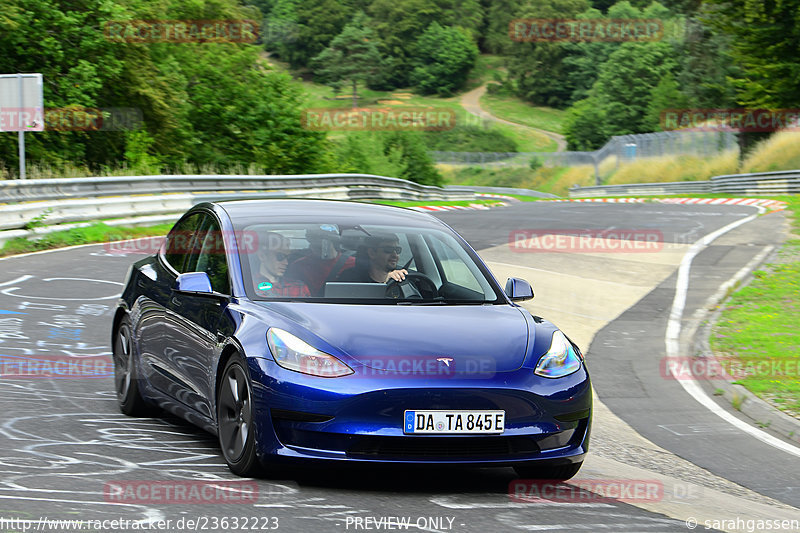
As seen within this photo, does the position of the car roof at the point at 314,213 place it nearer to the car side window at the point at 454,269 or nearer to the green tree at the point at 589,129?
the car side window at the point at 454,269

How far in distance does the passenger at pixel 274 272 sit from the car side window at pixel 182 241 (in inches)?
34.6

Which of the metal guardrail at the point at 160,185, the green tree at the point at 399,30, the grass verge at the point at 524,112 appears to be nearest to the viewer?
the metal guardrail at the point at 160,185

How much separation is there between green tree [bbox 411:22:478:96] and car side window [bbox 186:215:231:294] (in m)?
176

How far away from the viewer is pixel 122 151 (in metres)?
37.2

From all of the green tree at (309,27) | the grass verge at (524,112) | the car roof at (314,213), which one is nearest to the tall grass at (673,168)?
the car roof at (314,213)

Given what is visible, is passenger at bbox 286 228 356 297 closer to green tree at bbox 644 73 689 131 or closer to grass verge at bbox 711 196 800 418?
grass verge at bbox 711 196 800 418

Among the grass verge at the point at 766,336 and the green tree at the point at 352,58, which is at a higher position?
the green tree at the point at 352,58

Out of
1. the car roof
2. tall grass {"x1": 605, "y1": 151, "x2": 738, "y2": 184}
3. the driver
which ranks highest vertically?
the car roof

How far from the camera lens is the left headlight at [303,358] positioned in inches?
219

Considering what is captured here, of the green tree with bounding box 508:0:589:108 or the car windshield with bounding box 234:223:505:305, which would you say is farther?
the green tree with bounding box 508:0:589:108

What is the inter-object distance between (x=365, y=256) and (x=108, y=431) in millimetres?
1935

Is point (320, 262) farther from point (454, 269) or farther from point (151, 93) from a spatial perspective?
point (151, 93)

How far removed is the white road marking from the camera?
8.57 meters

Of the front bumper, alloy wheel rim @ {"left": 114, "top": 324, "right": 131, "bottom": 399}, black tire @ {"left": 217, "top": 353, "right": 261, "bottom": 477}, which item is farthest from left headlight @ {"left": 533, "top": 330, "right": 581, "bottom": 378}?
alloy wheel rim @ {"left": 114, "top": 324, "right": 131, "bottom": 399}
